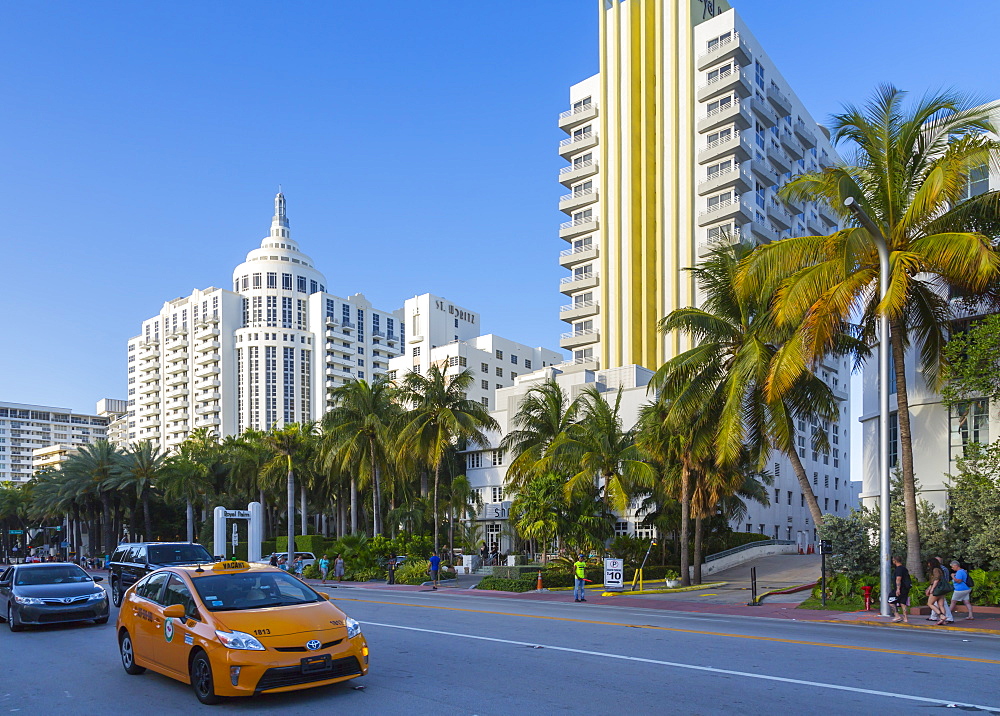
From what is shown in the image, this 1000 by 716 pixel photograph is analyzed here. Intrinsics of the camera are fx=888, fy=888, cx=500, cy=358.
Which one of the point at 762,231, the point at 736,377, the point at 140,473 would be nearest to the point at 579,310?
the point at 762,231

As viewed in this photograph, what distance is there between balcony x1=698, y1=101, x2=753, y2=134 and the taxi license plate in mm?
68114

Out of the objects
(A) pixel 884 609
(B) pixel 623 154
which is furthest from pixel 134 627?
(B) pixel 623 154

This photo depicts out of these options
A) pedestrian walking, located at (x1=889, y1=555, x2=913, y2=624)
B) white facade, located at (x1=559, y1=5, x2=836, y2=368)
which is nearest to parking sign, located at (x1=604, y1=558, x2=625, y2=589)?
pedestrian walking, located at (x1=889, y1=555, x2=913, y2=624)

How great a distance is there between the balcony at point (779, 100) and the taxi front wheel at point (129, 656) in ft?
244

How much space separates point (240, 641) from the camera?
9.31 m

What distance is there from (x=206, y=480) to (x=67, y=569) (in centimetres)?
5934

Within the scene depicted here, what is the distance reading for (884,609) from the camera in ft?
68.7

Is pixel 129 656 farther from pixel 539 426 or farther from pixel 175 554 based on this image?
pixel 539 426

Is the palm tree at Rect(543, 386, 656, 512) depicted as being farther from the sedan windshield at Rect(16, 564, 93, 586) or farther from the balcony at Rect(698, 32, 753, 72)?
the balcony at Rect(698, 32, 753, 72)

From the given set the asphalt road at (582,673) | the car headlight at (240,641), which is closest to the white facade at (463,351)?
the asphalt road at (582,673)

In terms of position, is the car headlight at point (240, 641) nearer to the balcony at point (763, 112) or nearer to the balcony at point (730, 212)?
the balcony at point (730, 212)

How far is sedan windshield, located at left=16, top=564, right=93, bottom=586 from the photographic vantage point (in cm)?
1823

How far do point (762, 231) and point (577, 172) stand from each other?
19054 millimetres

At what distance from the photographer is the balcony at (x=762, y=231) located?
6994cm
